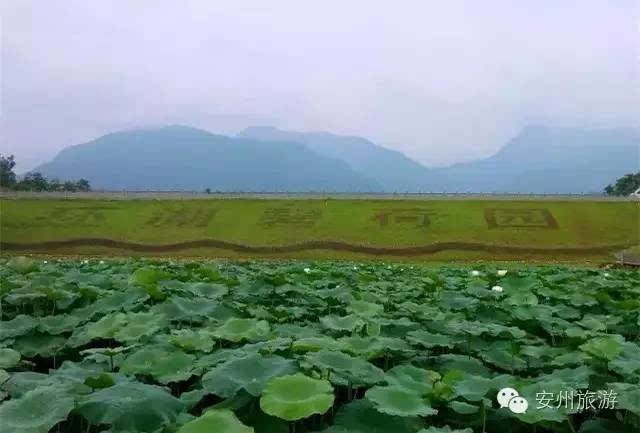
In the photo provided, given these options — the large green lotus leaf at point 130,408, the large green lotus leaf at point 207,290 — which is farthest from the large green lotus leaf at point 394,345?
the large green lotus leaf at point 207,290

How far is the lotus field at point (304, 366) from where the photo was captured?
2322 mm

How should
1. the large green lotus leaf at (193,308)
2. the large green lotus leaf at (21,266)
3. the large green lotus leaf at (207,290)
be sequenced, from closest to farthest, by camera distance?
the large green lotus leaf at (193,308)
the large green lotus leaf at (207,290)
the large green lotus leaf at (21,266)

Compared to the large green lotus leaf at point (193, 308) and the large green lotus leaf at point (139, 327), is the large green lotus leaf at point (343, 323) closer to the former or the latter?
the large green lotus leaf at point (193, 308)

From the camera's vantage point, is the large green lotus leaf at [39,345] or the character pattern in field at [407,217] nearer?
the large green lotus leaf at [39,345]

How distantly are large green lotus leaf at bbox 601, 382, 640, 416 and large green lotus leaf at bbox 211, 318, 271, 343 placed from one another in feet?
5.27

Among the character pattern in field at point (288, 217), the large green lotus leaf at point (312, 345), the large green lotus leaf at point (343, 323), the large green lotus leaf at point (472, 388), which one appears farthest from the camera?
the character pattern in field at point (288, 217)

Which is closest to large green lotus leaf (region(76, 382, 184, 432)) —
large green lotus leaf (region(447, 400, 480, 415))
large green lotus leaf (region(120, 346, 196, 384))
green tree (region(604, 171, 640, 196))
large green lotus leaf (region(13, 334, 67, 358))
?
large green lotus leaf (region(120, 346, 196, 384))

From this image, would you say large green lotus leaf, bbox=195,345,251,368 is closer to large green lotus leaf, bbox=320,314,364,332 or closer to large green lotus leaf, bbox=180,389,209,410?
large green lotus leaf, bbox=180,389,209,410

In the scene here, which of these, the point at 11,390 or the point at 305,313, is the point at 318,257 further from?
the point at 11,390

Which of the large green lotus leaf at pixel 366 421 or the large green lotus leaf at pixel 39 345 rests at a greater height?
the large green lotus leaf at pixel 366 421

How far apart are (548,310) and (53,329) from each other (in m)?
3.33

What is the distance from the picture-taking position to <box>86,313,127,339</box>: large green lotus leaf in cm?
346

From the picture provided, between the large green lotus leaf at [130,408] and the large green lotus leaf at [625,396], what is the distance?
1656 mm

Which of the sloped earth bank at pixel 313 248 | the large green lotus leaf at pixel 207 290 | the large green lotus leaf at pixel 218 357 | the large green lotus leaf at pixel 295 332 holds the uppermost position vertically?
the large green lotus leaf at pixel 218 357
